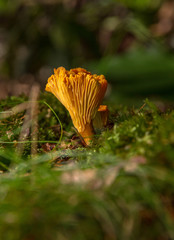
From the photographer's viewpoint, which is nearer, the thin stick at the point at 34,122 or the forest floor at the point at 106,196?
the forest floor at the point at 106,196

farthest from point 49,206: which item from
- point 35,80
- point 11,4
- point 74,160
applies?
point 11,4

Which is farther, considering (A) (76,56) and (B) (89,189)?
(A) (76,56)

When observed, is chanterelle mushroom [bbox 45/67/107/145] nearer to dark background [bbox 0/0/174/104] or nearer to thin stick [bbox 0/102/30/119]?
thin stick [bbox 0/102/30/119]

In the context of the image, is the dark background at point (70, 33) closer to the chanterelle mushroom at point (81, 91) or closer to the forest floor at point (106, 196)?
the chanterelle mushroom at point (81, 91)

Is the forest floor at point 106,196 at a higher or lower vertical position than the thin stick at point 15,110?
lower

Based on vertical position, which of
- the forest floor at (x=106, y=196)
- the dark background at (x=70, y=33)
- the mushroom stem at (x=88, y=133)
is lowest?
the forest floor at (x=106, y=196)

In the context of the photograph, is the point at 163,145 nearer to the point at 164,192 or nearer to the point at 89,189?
the point at 164,192

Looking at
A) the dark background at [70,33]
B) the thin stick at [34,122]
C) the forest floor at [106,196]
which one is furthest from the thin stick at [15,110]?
the dark background at [70,33]
